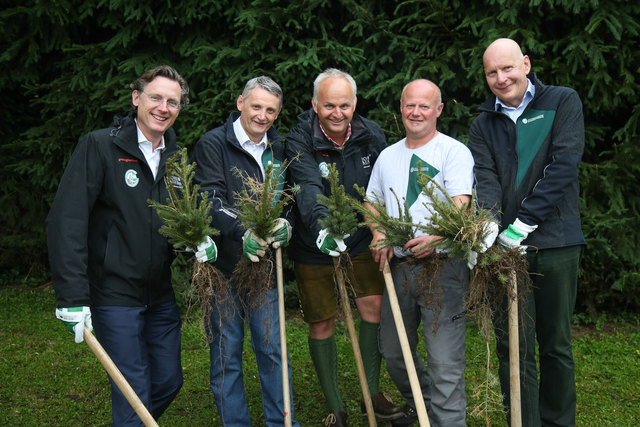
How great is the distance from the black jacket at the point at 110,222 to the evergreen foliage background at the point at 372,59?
8.79 ft

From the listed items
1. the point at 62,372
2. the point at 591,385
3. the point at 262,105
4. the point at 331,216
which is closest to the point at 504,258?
the point at 331,216

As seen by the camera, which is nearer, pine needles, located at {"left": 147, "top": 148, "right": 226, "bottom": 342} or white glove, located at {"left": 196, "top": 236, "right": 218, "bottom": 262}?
pine needles, located at {"left": 147, "top": 148, "right": 226, "bottom": 342}

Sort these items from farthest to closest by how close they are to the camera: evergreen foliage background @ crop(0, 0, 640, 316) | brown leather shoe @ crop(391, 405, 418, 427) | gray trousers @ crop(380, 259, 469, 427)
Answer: evergreen foliage background @ crop(0, 0, 640, 316)
brown leather shoe @ crop(391, 405, 418, 427)
gray trousers @ crop(380, 259, 469, 427)

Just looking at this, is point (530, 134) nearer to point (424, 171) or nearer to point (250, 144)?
point (424, 171)

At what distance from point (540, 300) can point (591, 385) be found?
1991 millimetres

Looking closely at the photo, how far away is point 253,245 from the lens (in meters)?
3.67

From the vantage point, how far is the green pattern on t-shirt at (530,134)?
12.0 ft

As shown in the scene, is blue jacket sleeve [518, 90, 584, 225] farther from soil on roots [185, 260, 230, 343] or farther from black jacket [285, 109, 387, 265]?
soil on roots [185, 260, 230, 343]

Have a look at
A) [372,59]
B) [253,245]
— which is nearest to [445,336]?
[253,245]

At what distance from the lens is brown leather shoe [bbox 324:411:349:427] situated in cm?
438

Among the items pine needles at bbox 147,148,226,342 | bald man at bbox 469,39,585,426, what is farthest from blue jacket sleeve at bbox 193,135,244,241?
bald man at bbox 469,39,585,426

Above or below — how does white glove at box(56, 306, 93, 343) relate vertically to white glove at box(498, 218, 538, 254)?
below

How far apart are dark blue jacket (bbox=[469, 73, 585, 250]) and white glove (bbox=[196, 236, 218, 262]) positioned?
1.64m

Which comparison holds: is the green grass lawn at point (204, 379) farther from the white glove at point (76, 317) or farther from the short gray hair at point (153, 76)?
the short gray hair at point (153, 76)
